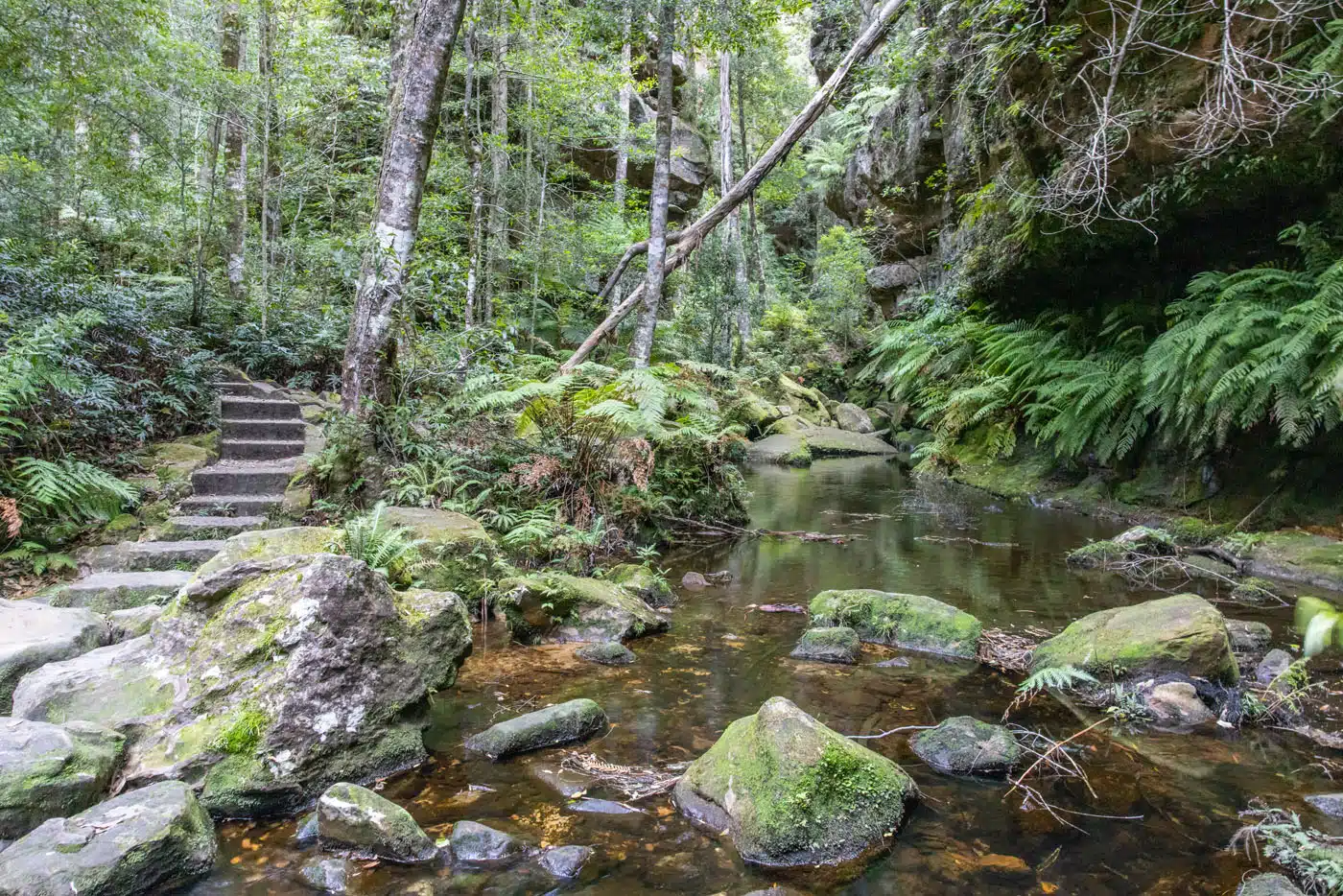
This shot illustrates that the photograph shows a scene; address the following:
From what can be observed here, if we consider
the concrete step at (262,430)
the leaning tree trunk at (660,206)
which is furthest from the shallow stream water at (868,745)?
the leaning tree trunk at (660,206)

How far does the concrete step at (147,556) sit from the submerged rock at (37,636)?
908 millimetres

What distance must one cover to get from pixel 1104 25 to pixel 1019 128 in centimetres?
152

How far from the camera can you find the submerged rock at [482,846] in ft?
7.68

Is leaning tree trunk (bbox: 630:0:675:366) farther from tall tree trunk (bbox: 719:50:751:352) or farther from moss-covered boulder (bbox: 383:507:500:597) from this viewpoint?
tall tree trunk (bbox: 719:50:751:352)

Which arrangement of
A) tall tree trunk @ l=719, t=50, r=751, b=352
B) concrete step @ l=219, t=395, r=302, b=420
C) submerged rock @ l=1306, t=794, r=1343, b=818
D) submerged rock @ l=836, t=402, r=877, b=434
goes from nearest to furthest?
submerged rock @ l=1306, t=794, r=1343, b=818 → concrete step @ l=219, t=395, r=302, b=420 → tall tree trunk @ l=719, t=50, r=751, b=352 → submerged rock @ l=836, t=402, r=877, b=434

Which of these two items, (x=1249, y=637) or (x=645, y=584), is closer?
(x=1249, y=637)

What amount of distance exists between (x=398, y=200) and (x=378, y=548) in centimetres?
336

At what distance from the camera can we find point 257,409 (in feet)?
23.0

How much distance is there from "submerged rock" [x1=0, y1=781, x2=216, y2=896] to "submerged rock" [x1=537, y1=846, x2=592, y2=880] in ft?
3.61

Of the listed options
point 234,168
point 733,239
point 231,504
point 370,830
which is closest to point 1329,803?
point 370,830

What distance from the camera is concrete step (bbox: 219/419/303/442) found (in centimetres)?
659

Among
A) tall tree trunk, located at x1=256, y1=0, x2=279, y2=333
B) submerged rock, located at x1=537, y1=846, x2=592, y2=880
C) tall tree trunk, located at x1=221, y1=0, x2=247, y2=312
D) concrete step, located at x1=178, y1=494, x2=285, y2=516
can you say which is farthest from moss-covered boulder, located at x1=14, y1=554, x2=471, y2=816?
tall tree trunk, located at x1=221, y1=0, x2=247, y2=312

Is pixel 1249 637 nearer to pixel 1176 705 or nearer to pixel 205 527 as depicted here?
pixel 1176 705

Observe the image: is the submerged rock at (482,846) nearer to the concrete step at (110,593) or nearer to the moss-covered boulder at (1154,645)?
the concrete step at (110,593)
